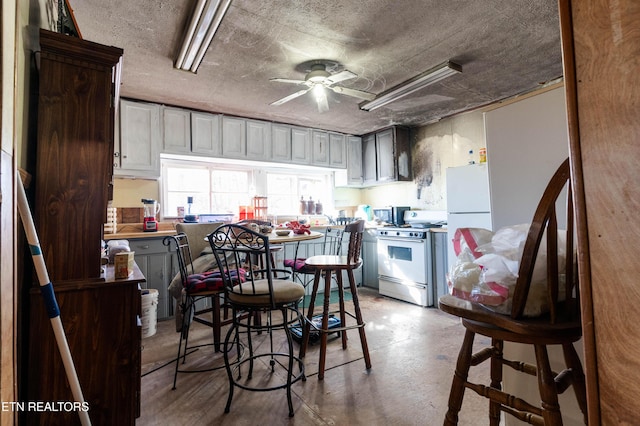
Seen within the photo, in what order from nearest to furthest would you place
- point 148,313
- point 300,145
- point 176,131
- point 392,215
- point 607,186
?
1. point 607,186
2. point 148,313
3. point 176,131
4. point 300,145
5. point 392,215

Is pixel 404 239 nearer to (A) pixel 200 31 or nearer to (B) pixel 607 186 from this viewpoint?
(A) pixel 200 31

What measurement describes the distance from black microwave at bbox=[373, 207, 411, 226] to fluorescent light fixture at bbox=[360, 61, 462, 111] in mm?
1552

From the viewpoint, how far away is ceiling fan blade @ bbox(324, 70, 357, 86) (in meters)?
2.49

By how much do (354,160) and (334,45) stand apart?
8.96 ft

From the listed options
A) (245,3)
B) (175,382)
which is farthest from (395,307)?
(245,3)

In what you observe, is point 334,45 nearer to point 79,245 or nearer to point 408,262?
point 79,245

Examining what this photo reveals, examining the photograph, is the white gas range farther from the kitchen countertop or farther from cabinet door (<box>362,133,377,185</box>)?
cabinet door (<box>362,133,377,185</box>)

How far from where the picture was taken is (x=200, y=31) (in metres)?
2.12

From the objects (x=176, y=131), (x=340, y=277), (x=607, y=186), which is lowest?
(x=340, y=277)

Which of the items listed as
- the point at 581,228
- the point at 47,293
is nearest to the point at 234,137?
the point at 47,293

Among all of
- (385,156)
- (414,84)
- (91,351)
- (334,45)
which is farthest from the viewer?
(385,156)

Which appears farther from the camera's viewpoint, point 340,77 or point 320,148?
point 320,148

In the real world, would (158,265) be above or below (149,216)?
below

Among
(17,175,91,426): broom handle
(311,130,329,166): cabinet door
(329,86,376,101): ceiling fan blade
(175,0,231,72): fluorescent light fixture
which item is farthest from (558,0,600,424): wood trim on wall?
(311,130,329,166): cabinet door
